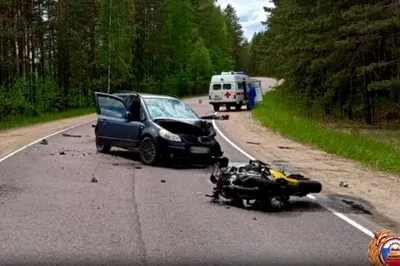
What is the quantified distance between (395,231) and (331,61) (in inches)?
931

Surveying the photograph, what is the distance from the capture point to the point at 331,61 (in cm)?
2994

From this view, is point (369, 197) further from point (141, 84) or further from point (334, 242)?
point (141, 84)

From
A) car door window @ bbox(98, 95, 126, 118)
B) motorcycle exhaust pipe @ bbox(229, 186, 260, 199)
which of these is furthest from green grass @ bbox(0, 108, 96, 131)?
motorcycle exhaust pipe @ bbox(229, 186, 260, 199)

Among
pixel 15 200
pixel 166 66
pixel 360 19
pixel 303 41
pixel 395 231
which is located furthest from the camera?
pixel 166 66

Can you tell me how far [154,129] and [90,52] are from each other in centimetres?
3979

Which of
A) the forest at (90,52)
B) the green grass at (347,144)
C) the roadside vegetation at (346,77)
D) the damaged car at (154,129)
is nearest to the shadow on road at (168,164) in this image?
the damaged car at (154,129)

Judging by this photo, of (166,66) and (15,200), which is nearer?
(15,200)

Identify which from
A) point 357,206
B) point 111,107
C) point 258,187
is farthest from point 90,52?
point 258,187

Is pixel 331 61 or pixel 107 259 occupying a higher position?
pixel 331 61

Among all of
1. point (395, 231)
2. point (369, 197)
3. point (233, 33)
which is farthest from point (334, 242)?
point (233, 33)

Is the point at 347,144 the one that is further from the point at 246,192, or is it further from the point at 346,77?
the point at 346,77

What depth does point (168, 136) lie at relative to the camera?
13.0 meters

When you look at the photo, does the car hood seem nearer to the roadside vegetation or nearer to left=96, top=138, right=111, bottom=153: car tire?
left=96, top=138, right=111, bottom=153: car tire

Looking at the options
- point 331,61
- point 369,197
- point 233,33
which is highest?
point 233,33
